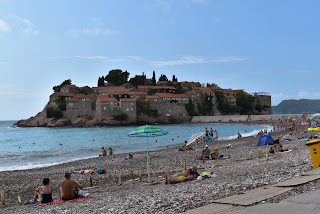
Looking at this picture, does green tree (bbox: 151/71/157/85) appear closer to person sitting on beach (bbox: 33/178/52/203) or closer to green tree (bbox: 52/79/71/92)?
green tree (bbox: 52/79/71/92)

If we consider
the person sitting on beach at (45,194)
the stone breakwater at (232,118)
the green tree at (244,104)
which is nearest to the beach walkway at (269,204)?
the person sitting on beach at (45,194)

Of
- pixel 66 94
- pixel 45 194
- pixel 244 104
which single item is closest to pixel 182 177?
pixel 45 194

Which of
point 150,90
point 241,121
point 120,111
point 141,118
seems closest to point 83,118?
point 120,111

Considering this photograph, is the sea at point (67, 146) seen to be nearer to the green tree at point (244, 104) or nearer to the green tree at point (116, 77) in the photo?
the green tree at point (116, 77)

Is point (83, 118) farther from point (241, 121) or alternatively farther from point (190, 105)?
point (241, 121)

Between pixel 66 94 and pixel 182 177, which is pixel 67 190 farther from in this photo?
pixel 66 94

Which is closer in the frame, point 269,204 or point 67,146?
point 269,204

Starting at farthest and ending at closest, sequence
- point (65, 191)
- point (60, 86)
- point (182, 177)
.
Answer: point (60, 86) < point (182, 177) < point (65, 191)

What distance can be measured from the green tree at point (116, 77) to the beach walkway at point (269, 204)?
11609 centimetres

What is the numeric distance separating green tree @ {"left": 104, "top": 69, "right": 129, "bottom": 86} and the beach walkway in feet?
381

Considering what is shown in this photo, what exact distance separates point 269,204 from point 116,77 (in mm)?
118700

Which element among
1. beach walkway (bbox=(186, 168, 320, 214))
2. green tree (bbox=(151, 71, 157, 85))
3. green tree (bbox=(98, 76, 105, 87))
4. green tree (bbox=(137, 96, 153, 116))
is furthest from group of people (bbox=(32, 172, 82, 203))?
green tree (bbox=(151, 71, 157, 85))

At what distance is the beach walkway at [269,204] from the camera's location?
495cm

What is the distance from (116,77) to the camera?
400ft
